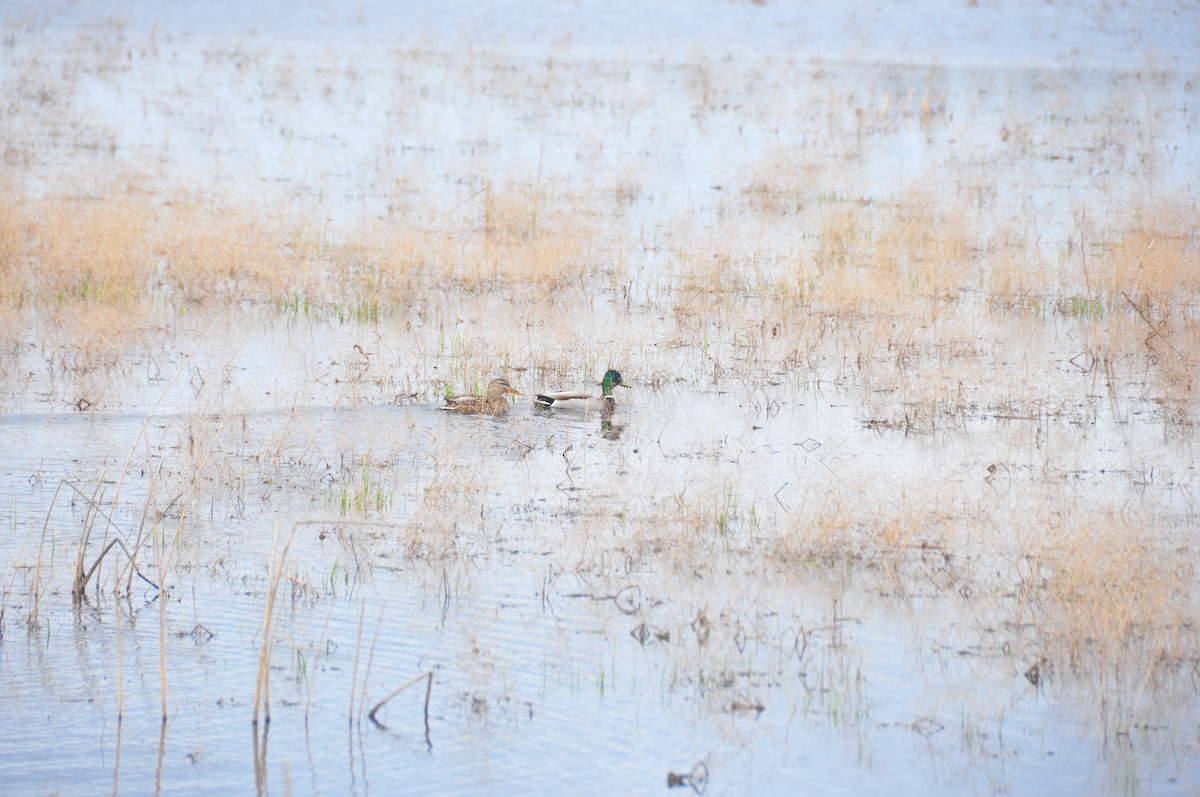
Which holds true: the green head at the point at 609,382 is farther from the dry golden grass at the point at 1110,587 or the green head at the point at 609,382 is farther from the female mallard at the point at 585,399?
the dry golden grass at the point at 1110,587

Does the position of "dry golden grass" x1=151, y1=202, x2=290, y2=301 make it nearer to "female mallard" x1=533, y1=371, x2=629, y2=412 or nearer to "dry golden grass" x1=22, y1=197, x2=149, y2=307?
"dry golden grass" x1=22, y1=197, x2=149, y2=307

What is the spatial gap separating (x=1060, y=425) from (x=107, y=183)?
11.1 metres

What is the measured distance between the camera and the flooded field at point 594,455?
5.93 metres

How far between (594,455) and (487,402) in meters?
1.16

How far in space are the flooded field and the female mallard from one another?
7 cm

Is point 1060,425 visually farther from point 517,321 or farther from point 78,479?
point 78,479

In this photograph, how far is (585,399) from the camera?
10719 mm

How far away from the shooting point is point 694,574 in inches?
296

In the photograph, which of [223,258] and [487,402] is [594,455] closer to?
[487,402]

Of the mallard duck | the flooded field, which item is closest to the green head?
the flooded field

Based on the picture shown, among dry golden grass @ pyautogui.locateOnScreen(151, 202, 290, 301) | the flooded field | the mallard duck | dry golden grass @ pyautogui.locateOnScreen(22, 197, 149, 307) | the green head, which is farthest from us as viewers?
dry golden grass @ pyautogui.locateOnScreen(151, 202, 290, 301)

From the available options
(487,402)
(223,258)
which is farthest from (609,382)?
(223,258)

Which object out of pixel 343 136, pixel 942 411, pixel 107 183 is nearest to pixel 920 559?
pixel 942 411

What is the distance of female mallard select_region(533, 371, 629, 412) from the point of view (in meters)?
10.7
